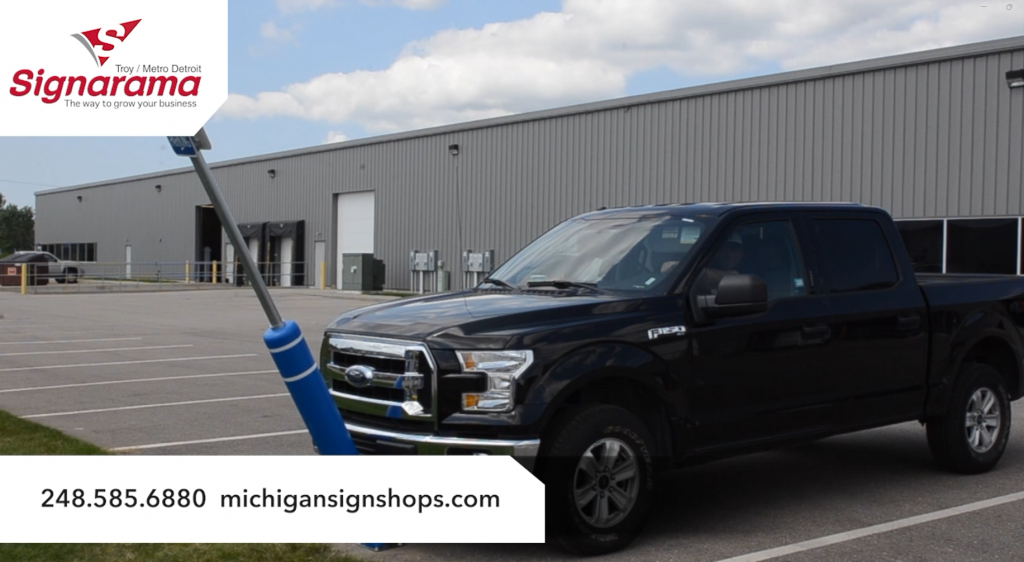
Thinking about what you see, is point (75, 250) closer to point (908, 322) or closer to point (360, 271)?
point (360, 271)

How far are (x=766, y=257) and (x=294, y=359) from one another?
12.8 ft

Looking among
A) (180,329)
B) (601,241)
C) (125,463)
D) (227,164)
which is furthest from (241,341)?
(227,164)

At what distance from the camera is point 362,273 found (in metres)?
40.1

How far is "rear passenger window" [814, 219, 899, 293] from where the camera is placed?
6.90 meters

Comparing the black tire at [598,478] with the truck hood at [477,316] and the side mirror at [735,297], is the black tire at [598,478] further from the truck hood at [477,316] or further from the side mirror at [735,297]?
the side mirror at [735,297]

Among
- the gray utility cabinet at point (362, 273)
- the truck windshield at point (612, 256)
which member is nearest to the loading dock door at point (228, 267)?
the gray utility cabinet at point (362, 273)

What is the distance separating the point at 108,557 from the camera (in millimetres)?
5242

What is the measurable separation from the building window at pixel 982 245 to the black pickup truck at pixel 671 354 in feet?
50.6

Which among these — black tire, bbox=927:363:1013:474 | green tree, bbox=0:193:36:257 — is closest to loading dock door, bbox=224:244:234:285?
black tire, bbox=927:363:1013:474

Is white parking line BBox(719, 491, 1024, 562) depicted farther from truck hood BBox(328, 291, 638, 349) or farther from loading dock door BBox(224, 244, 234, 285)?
loading dock door BBox(224, 244, 234, 285)

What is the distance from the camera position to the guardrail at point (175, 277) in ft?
143

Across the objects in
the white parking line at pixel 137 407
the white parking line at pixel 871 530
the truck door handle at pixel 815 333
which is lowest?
the white parking line at pixel 137 407

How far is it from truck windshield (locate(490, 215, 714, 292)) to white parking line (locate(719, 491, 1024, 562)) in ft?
5.17

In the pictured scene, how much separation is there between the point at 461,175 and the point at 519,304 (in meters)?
31.9
